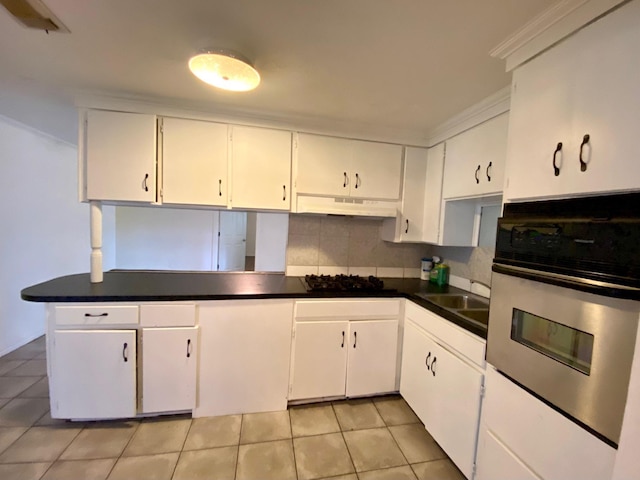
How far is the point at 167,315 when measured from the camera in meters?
→ 1.84

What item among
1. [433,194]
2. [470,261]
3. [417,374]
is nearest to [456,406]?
[417,374]

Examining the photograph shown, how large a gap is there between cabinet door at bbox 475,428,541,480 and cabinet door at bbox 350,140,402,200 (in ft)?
5.61

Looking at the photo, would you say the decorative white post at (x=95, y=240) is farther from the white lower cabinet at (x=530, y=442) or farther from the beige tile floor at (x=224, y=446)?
the white lower cabinet at (x=530, y=442)

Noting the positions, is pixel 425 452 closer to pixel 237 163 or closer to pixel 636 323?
pixel 636 323

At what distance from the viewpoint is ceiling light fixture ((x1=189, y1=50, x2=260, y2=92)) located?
1.30 meters

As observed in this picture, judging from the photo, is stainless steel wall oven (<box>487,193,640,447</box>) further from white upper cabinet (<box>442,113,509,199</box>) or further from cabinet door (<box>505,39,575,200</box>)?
white upper cabinet (<box>442,113,509,199</box>)

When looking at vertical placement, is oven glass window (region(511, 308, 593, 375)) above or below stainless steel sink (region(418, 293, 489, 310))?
above

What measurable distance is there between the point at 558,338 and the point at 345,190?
1640 mm

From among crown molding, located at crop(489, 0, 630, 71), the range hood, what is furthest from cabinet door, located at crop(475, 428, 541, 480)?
crown molding, located at crop(489, 0, 630, 71)

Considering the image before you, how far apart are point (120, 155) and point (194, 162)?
483 mm

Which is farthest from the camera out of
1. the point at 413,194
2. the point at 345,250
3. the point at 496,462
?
the point at 345,250

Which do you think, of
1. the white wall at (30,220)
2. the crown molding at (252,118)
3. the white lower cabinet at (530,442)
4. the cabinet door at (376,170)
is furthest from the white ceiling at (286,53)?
the white lower cabinet at (530,442)

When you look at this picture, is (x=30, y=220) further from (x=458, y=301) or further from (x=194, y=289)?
(x=458, y=301)

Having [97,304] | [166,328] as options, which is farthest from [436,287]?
[97,304]
